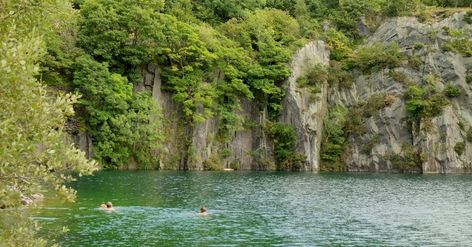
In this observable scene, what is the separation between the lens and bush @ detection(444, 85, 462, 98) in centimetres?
7875

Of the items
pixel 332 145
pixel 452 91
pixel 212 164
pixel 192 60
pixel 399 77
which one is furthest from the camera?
pixel 399 77

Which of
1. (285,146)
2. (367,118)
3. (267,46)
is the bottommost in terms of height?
(285,146)

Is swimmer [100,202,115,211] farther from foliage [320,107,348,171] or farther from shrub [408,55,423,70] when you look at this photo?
shrub [408,55,423,70]

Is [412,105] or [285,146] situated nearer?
[412,105]

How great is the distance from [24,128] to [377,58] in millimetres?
76973

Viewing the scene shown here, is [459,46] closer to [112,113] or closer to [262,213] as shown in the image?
[112,113]

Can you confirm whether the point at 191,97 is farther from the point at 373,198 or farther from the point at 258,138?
the point at 373,198

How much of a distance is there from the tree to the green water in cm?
1593

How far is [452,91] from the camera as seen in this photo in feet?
258

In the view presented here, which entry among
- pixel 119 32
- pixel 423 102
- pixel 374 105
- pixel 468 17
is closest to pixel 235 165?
pixel 374 105

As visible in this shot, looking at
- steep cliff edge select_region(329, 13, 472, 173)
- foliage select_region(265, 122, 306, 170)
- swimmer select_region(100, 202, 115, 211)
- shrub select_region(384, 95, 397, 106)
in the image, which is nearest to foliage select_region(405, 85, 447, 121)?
steep cliff edge select_region(329, 13, 472, 173)

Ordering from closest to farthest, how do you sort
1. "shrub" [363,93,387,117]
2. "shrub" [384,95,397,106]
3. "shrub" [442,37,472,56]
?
"shrub" [384,95,397,106]
"shrub" [363,93,387,117]
"shrub" [442,37,472,56]

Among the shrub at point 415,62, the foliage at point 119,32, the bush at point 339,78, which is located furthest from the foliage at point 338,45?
the foliage at point 119,32

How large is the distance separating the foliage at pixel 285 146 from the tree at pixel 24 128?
6698 centimetres
